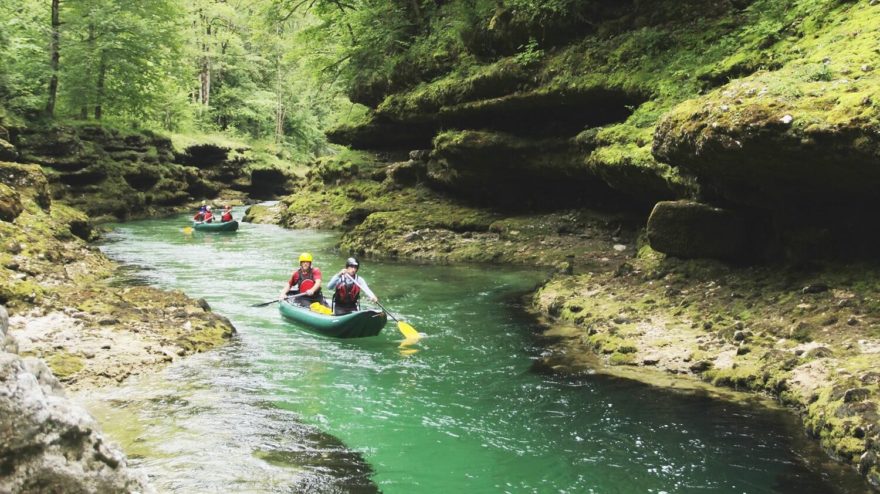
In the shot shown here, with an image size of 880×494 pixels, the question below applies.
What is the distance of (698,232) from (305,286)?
702 centimetres

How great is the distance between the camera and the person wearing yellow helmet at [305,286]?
11594mm

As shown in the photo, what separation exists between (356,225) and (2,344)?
1942 cm

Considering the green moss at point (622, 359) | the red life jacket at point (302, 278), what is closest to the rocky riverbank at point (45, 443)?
the green moss at point (622, 359)

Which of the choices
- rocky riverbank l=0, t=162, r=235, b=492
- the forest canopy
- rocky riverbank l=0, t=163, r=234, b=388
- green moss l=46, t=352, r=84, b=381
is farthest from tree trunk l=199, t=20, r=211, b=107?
green moss l=46, t=352, r=84, b=381

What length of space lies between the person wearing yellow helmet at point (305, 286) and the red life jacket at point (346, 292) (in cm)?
84

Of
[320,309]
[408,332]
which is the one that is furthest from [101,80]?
[408,332]

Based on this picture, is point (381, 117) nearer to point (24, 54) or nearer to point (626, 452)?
point (24, 54)

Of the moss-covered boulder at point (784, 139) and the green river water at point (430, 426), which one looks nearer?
the green river water at point (430, 426)

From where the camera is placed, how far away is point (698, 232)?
33.8 ft

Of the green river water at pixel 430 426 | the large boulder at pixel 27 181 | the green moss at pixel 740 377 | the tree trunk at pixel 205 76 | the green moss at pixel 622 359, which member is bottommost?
the green river water at pixel 430 426

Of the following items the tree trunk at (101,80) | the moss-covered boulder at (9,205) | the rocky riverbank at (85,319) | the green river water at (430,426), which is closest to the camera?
the green river water at (430,426)

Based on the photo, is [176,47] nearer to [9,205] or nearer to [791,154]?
[9,205]

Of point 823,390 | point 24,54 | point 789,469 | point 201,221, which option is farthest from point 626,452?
point 24,54

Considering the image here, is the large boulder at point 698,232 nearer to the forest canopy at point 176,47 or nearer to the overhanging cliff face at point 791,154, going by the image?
the overhanging cliff face at point 791,154
